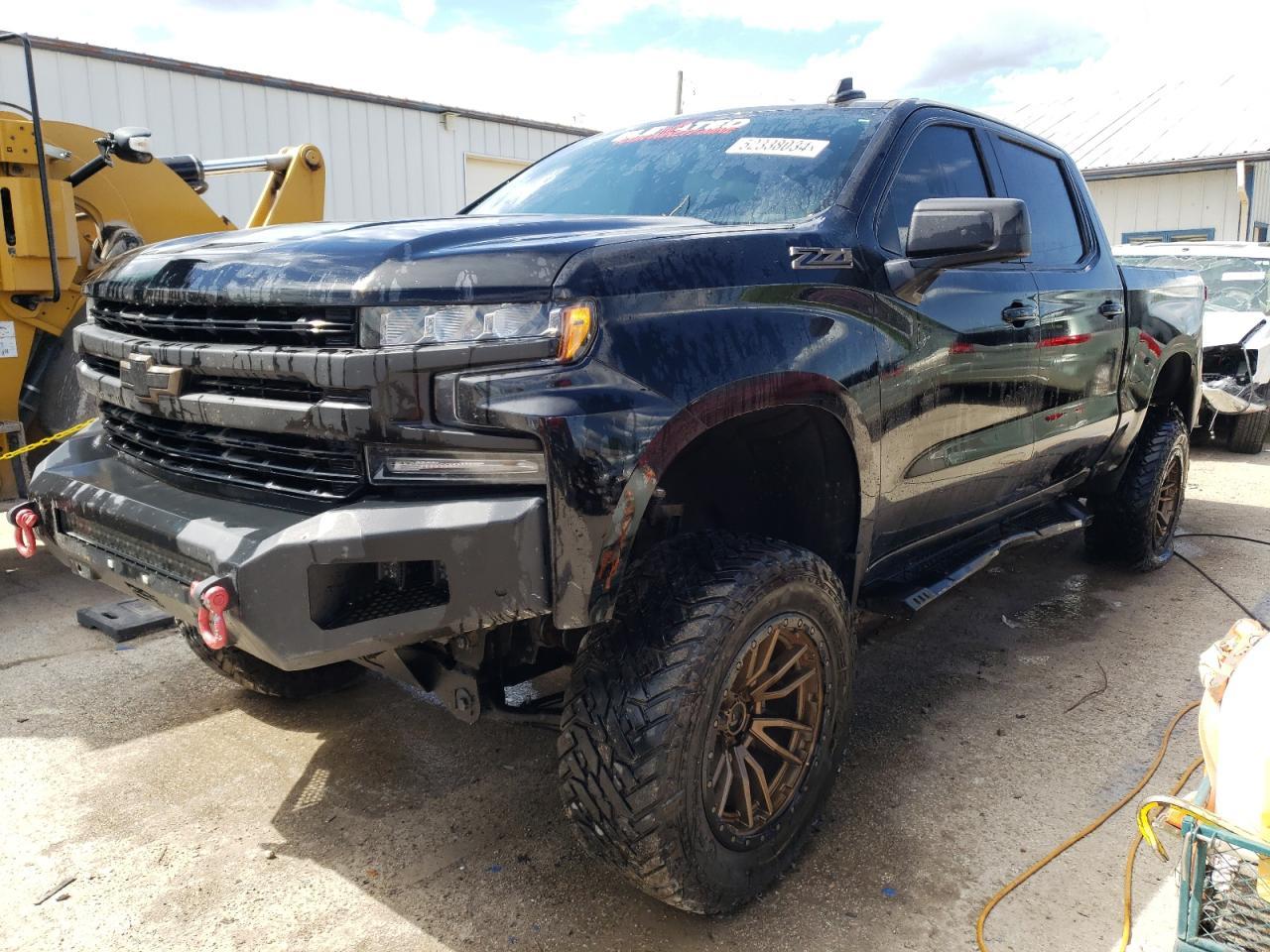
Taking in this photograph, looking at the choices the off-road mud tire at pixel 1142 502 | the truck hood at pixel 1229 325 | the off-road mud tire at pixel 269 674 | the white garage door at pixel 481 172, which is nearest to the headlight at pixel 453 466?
the off-road mud tire at pixel 269 674

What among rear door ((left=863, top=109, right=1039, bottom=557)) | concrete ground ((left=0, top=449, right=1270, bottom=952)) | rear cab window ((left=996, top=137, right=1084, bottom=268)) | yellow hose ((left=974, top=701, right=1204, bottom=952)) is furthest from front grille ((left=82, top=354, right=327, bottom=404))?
rear cab window ((left=996, top=137, right=1084, bottom=268))

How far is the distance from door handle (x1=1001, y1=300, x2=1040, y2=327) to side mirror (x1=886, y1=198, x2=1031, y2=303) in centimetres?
58

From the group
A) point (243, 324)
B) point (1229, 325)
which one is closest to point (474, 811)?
point (243, 324)

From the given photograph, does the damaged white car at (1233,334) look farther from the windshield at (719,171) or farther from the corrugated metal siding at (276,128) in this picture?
the corrugated metal siding at (276,128)

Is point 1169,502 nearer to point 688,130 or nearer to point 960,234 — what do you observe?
point 960,234

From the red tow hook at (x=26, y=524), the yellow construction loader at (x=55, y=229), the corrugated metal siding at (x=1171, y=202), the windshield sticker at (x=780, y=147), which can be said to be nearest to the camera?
the red tow hook at (x=26, y=524)

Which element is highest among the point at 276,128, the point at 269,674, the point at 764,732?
the point at 276,128

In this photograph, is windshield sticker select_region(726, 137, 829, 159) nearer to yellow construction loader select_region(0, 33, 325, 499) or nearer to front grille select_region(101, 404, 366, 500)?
front grille select_region(101, 404, 366, 500)

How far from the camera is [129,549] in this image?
2.32 meters

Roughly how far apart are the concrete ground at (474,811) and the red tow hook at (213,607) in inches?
33.6

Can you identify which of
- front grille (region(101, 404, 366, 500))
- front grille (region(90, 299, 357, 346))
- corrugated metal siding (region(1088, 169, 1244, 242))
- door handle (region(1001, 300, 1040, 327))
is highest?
corrugated metal siding (region(1088, 169, 1244, 242))

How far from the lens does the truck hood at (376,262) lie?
2.01m

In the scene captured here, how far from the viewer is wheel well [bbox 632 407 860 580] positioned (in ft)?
8.71

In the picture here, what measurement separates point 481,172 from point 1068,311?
9985 mm
